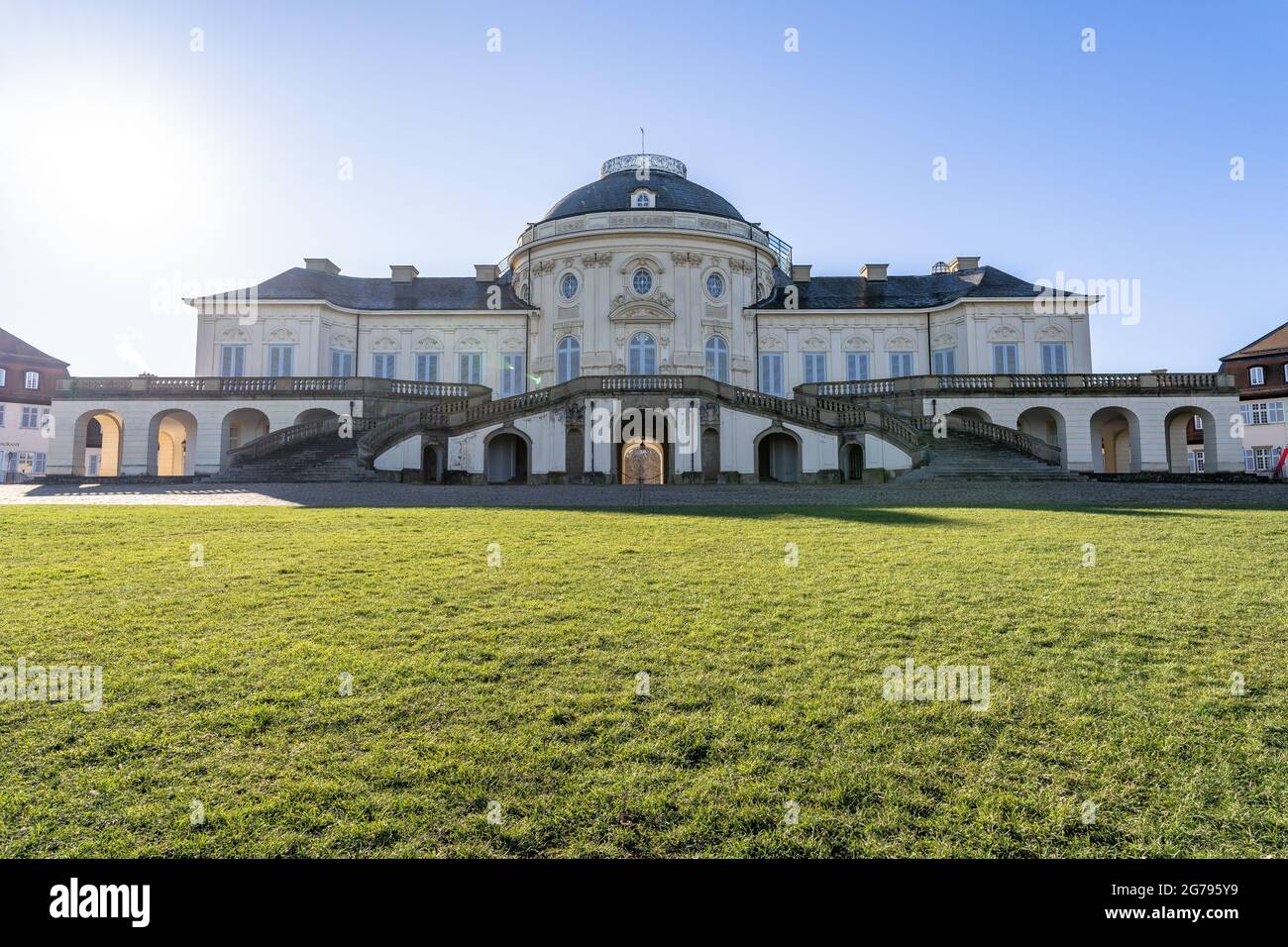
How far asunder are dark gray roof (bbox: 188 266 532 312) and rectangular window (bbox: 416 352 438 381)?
3024 millimetres

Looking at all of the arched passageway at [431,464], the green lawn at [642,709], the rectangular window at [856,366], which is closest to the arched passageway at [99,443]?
the arched passageway at [431,464]

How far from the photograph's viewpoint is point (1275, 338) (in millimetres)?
61469

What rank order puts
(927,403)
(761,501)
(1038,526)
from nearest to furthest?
(1038,526) < (761,501) < (927,403)

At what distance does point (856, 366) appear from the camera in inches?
1917

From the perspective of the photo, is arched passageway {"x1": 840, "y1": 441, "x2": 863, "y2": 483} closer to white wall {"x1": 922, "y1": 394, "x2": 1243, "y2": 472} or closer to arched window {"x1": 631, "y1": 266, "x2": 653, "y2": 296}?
white wall {"x1": 922, "y1": 394, "x2": 1243, "y2": 472}

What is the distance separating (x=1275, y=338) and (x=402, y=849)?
250ft

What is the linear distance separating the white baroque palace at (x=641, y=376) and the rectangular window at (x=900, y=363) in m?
0.10

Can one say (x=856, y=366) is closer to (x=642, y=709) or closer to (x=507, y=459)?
(x=507, y=459)

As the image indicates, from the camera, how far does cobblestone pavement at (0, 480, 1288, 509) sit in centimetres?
2123

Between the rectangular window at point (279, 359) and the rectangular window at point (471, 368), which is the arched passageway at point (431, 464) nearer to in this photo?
the rectangular window at point (471, 368)

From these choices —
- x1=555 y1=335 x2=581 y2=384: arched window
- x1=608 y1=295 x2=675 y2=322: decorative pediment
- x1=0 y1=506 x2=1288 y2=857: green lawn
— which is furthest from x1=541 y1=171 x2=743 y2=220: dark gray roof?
x1=0 y1=506 x2=1288 y2=857: green lawn
